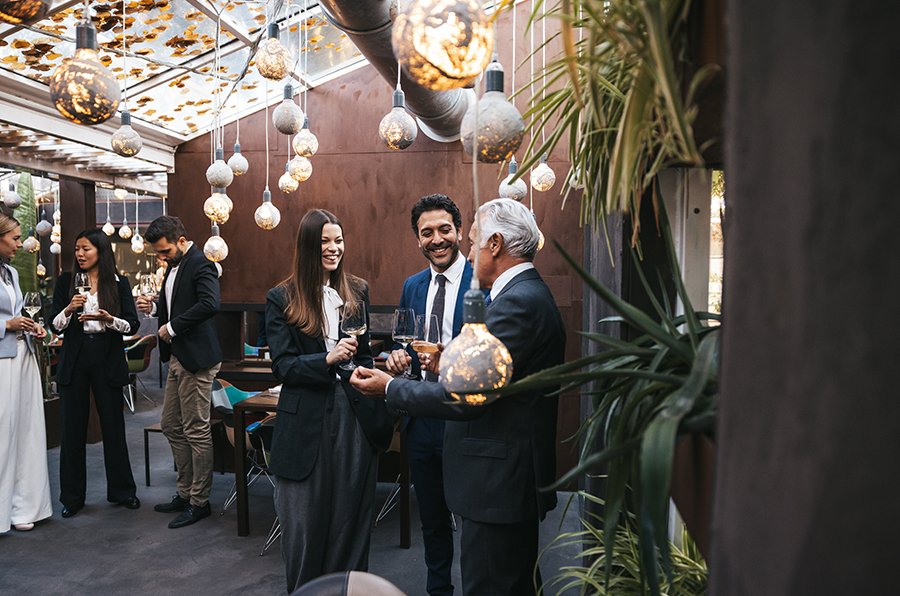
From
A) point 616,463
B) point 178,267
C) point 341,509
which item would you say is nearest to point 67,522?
point 178,267

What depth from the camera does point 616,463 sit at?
708 mm

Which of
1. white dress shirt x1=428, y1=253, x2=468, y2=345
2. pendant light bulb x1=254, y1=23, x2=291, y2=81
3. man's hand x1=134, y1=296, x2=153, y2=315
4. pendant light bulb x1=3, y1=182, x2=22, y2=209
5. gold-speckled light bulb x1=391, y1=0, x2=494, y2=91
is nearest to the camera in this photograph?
gold-speckled light bulb x1=391, y1=0, x2=494, y2=91

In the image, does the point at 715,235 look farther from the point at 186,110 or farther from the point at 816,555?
the point at 186,110

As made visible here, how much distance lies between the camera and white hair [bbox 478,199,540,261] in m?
1.91

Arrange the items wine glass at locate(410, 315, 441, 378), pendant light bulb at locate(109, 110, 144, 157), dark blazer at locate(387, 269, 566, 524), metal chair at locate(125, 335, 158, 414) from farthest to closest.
Result: metal chair at locate(125, 335, 158, 414), pendant light bulb at locate(109, 110, 144, 157), dark blazer at locate(387, 269, 566, 524), wine glass at locate(410, 315, 441, 378)

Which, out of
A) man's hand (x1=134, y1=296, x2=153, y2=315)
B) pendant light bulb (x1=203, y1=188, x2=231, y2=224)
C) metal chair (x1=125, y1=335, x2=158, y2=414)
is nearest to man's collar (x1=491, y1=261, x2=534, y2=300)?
pendant light bulb (x1=203, y1=188, x2=231, y2=224)

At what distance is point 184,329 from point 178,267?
0.44 meters

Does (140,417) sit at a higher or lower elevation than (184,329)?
lower

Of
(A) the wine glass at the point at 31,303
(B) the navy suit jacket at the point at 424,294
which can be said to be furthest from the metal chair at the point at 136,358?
(B) the navy suit jacket at the point at 424,294

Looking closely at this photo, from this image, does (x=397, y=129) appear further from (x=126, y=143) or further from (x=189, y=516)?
(x=189, y=516)

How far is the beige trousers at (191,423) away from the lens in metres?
3.68

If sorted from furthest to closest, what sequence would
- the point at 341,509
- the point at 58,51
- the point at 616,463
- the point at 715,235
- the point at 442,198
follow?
the point at 58,51, the point at 442,198, the point at 341,509, the point at 715,235, the point at 616,463

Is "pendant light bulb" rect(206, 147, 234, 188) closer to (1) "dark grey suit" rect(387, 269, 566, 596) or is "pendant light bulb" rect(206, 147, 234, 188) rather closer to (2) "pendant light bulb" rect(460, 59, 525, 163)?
(1) "dark grey suit" rect(387, 269, 566, 596)

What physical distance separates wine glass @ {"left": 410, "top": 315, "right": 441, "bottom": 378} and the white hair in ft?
1.31
